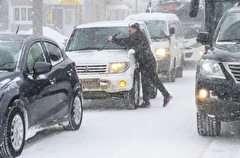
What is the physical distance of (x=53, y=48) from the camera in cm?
1010

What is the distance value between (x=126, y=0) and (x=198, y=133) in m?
63.2

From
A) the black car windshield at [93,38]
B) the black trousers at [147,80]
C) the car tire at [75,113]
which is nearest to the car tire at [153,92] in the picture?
the black trousers at [147,80]

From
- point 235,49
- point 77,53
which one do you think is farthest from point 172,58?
point 235,49

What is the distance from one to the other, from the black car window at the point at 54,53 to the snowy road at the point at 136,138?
1.09 meters

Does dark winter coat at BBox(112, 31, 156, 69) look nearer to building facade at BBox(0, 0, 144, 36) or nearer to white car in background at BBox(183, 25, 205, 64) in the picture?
white car in background at BBox(183, 25, 205, 64)

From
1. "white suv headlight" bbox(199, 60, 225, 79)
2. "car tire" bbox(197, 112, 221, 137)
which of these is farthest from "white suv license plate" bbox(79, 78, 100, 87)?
"white suv headlight" bbox(199, 60, 225, 79)

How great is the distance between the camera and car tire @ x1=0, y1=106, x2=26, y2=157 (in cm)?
779

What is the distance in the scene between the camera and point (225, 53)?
9031 mm

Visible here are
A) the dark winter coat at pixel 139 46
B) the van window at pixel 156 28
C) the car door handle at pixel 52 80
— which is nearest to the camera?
the car door handle at pixel 52 80

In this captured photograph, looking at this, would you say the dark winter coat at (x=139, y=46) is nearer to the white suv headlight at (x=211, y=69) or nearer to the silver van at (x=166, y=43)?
the white suv headlight at (x=211, y=69)

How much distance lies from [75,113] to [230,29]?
2.70 m

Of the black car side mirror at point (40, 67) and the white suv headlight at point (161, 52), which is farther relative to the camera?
the white suv headlight at point (161, 52)

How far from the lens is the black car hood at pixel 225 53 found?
888cm

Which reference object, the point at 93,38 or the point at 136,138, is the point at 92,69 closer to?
the point at 93,38
